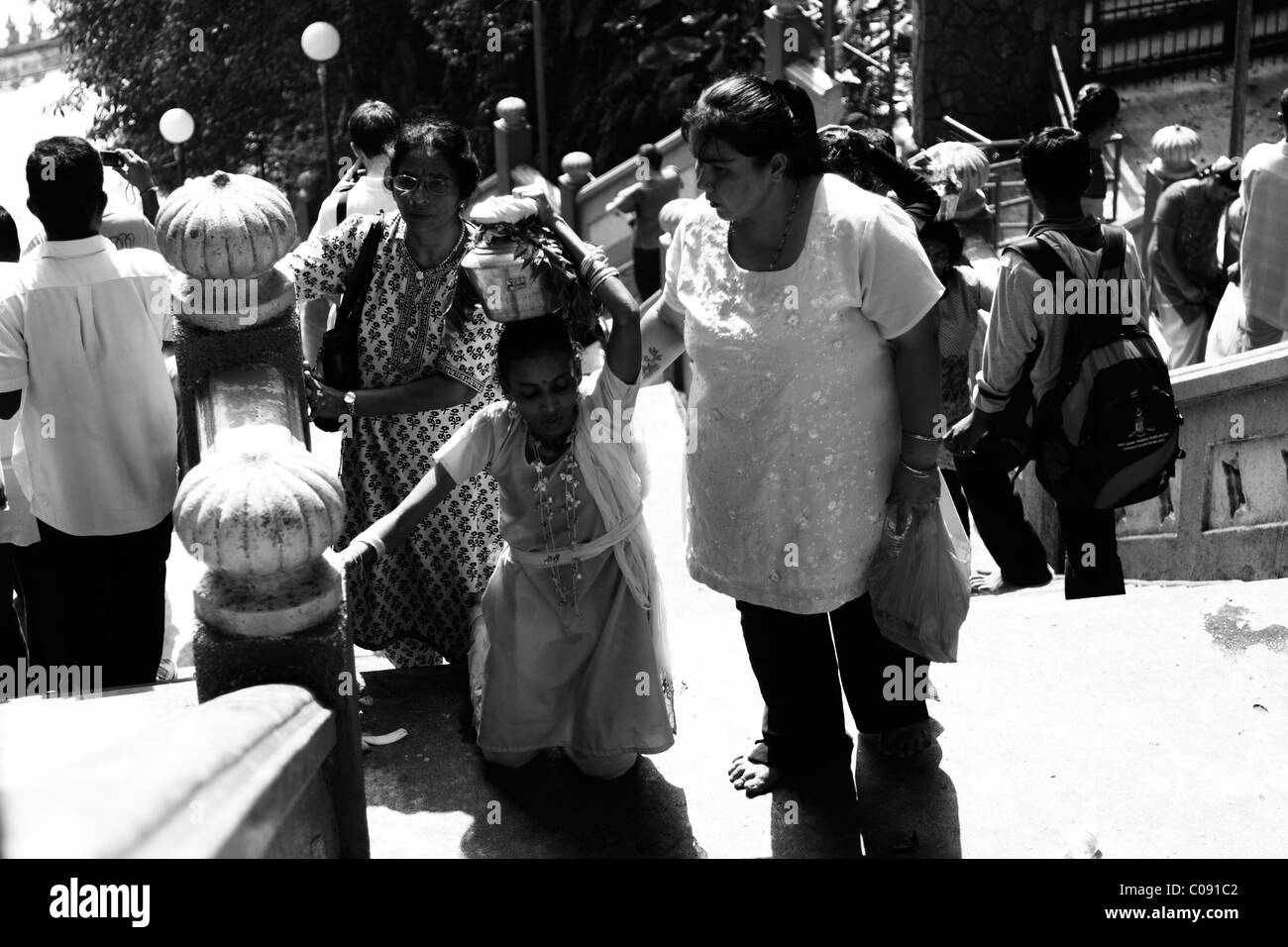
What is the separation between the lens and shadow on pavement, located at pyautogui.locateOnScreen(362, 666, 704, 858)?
362 cm

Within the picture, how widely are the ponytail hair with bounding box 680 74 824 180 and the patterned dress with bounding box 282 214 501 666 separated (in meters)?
1.05

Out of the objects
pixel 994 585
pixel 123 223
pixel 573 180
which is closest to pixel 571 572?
pixel 994 585

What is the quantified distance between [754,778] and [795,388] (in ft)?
3.42

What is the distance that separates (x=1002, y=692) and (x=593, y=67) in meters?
13.6

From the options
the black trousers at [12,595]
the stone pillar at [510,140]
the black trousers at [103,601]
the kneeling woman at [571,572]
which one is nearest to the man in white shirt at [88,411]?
the black trousers at [103,601]

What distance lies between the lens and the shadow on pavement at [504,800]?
362 cm

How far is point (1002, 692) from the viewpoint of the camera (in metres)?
4.25

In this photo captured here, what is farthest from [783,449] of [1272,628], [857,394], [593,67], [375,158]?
[593,67]

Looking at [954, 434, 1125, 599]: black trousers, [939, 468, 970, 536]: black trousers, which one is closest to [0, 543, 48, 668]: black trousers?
[954, 434, 1125, 599]: black trousers

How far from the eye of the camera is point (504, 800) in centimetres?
381

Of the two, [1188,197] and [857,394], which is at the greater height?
[1188,197]

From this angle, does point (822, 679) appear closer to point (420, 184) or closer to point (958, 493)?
point (420, 184)

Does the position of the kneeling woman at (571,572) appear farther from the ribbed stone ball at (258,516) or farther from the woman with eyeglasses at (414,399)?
the ribbed stone ball at (258,516)
